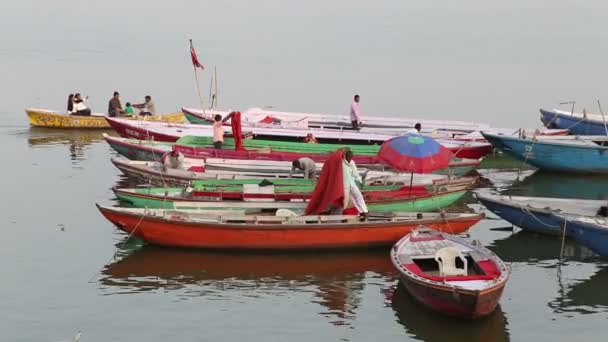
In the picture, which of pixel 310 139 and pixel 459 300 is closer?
pixel 459 300

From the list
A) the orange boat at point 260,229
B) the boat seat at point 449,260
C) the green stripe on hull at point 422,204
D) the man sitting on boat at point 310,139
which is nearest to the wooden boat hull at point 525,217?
the green stripe on hull at point 422,204

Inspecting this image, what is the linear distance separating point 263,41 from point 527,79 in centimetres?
2615

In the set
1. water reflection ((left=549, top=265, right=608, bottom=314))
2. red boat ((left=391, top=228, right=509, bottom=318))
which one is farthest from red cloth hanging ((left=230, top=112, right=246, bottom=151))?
water reflection ((left=549, top=265, right=608, bottom=314))

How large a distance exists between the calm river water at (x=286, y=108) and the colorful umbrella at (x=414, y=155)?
207 cm

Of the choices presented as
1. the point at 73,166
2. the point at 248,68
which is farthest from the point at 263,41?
the point at 73,166

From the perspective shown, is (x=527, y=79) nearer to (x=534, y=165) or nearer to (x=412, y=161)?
(x=534, y=165)

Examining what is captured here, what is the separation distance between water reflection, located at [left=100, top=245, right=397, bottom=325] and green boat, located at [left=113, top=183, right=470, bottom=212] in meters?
1.38

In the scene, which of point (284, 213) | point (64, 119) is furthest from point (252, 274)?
point (64, 119)

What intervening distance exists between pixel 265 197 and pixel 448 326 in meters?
6.91

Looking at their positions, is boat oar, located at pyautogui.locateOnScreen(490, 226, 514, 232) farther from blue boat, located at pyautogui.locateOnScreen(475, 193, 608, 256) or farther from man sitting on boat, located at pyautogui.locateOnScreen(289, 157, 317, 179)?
man sitting on boat, located at pyautogui.locateOnScreen(289, 157, 317, 179)

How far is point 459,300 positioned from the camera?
1447cm

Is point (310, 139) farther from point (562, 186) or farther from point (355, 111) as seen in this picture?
point (562, 186)

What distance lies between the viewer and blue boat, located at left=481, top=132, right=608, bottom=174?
27.2 m

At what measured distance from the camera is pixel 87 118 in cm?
3472
